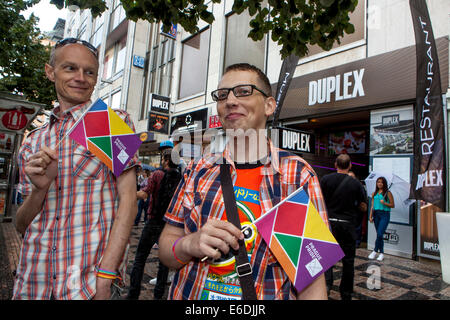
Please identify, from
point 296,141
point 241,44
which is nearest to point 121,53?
point 241,44

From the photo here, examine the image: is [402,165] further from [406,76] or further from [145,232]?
[145,232]

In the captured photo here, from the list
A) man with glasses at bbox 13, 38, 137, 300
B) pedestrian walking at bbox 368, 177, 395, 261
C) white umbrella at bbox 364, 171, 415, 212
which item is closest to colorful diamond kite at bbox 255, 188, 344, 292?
man with glasses at bbox 13, 38, 137, 300

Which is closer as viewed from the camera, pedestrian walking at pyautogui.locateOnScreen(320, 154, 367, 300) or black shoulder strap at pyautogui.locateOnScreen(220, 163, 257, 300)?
black shoulder strap at pyautogui.locateOnScreen(220, 163, 257, 300)

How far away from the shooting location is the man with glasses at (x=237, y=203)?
1205 mm

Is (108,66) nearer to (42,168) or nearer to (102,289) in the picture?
(42,168)

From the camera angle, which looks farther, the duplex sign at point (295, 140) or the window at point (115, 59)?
the window at point (115, 59)

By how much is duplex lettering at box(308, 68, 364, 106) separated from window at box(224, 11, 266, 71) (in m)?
2.94

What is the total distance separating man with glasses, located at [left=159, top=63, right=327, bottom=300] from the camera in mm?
1205

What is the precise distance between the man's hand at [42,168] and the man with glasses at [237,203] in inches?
23.6

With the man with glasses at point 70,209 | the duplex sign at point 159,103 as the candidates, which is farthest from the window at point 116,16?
the man with glasses at point 70,209

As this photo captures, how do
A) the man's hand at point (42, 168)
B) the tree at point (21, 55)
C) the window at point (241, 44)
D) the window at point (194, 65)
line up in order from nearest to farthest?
the man's hand at point (42, 168), the tree at point (21, 55), the window at point (241, 44), the window at point (194, 65)

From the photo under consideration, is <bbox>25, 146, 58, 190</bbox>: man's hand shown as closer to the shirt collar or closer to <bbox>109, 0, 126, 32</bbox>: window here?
the shirt collar

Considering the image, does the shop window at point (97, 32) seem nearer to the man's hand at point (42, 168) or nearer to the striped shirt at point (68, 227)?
the striped shirt at point (68, 227)
